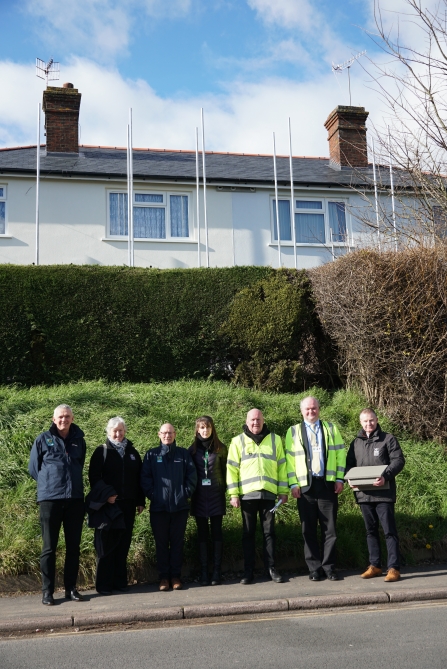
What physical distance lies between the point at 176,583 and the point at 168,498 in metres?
0.92

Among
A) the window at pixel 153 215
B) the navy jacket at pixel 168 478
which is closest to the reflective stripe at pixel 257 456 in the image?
the navy jacket at pixel 168 478

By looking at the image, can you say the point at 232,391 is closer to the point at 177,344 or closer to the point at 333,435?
the point at 177,344

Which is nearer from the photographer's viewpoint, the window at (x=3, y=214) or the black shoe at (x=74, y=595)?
the black shoe at (x=74, y=595)

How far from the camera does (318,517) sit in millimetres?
8242

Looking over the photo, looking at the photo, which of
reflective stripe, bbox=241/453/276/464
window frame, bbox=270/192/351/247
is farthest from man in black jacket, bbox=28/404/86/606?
window frame, bbox=270/192/351/247

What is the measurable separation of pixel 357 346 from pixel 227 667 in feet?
25.3

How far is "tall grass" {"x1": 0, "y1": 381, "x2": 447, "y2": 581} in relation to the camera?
8.25 m

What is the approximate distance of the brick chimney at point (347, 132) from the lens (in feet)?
80.9

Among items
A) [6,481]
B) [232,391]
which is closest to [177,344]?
[232,391]

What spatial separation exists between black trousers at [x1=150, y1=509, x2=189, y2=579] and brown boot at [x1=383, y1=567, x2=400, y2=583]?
7.61ft

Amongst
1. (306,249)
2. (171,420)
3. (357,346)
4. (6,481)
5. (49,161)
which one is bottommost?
(6,481)

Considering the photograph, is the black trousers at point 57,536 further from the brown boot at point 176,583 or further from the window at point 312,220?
the window at point 312,220

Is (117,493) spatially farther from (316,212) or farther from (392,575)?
(316,212)

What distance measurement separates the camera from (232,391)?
12484 millimetres
